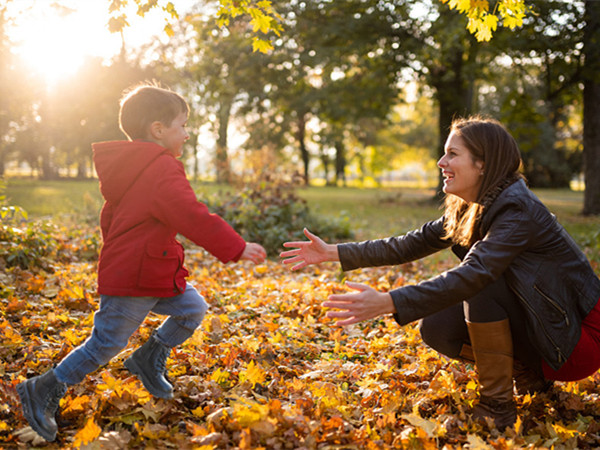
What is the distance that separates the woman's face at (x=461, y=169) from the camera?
8.82 feet

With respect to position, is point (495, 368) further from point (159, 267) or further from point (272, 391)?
point (159, 267)

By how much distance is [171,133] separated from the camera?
2.61 metres

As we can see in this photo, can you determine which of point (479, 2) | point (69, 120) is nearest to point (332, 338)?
point (479, 2)

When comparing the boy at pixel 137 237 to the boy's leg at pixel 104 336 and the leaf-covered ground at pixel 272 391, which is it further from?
the leaf-covered ground at pixel 272 391

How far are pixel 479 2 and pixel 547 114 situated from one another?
36.4 meters

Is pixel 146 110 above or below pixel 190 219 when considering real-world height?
above

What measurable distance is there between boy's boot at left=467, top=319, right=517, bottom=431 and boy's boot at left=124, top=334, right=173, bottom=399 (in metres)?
1.62

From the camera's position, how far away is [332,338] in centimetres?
402

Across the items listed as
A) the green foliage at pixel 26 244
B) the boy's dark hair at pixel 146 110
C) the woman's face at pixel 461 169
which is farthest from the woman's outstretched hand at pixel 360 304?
the green foliage at pixel 26 244

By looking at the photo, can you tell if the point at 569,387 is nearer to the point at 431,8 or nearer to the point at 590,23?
the point at 431,8

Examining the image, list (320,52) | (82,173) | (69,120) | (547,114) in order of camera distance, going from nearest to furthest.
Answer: (320,52) < (69,120) < (547,114) < (82,173)

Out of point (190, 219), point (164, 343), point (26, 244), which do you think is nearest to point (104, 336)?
point (164, 343)

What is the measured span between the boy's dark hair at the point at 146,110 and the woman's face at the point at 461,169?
4.64 feet

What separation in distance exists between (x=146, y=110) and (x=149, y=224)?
584 mm
